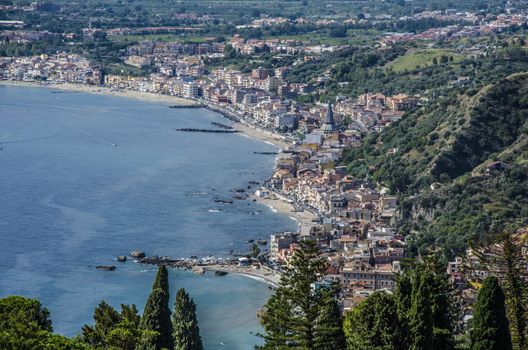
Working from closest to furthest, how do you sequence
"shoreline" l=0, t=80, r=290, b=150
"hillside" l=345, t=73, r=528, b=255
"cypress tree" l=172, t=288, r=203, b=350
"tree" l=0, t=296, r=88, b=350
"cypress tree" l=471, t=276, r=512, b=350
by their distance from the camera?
"tree" l=0, t=296, r=88, b=350 → "cypress tree" l=471, t=276, r=512, b=350 → "cypress tree" l=172, t=288, r=203, b=350 → "hillside" l=345, t=73, r=528, b=255 → "shoreline" l=0, t=80, r=290, b=150

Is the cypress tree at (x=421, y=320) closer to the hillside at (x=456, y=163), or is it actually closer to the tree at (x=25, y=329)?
the tree at (x=25, y=329)

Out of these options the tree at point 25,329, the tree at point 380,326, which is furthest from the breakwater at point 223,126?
the tree at point 380,326

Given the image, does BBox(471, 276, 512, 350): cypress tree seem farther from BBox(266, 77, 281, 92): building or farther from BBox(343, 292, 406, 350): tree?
BBox(266, 77, 281, 92): building

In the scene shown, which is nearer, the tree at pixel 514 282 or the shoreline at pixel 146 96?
the tree at pixel 514 282

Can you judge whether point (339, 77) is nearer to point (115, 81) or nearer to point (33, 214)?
point (115, 81)

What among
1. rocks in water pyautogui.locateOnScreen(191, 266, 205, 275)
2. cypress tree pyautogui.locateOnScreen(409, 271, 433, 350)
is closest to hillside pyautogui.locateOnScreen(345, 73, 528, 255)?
rocks in water pyautogui.locateOnScreen(191, 266, 205, 275)

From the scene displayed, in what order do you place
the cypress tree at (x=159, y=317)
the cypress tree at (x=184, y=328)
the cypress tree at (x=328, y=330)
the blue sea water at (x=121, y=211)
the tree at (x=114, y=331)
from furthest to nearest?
the blue sea water at (x=121, y=211) → the cypress tree at (x=184, y=328) → the cypress tree at (x=159, y=317) → the tree at (x=114, y=331) → the cypress tree at (x=328, y=330)

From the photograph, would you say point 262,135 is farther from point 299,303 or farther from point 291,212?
point 299,303
